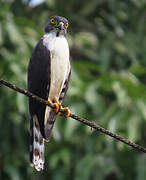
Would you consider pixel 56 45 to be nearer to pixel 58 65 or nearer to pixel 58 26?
pixel 58 65

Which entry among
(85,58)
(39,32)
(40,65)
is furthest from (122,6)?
(40,65)

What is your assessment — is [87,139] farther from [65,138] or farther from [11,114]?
[11,114]

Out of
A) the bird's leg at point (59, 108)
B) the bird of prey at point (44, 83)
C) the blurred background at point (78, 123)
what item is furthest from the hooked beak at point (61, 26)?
the bird's leg at point (59, 108)

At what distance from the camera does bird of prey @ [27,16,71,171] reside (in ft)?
16.2

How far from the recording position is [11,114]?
6566 millimetres

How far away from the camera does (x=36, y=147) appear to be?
4.96 m

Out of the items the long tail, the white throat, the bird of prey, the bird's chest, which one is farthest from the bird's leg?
the white throat

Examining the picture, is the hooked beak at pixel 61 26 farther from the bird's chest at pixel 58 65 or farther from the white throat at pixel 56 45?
the bird's chest at pixel 58 65

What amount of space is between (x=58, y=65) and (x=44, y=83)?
0.27m

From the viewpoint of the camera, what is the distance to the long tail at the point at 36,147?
4.82 m

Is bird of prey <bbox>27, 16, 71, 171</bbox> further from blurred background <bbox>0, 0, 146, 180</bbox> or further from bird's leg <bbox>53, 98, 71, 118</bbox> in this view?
blurred background <bbox>0, 0, 146, 180</bbox>

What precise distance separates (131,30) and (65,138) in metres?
3.42

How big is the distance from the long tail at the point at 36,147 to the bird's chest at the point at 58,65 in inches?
16.1

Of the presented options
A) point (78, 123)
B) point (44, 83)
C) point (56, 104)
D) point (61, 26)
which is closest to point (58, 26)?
point (61, 26)
